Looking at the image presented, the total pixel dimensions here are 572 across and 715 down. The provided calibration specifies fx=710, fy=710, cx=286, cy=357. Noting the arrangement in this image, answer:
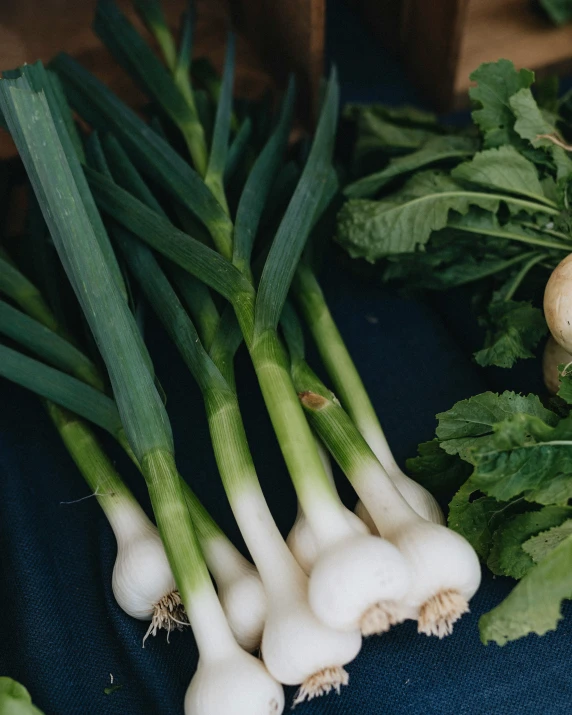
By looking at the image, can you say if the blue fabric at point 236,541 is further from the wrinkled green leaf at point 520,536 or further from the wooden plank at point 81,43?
the wooden plank at point 81,43

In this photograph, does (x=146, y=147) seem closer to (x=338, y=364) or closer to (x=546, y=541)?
(x=338, y=364)

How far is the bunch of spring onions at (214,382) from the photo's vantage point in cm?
68

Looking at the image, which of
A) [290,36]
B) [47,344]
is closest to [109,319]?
[47,344]

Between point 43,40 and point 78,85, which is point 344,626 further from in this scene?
point 43,40

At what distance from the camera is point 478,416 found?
2.62 ft

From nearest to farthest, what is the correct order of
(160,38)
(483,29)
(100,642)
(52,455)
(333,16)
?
(100,642) < (52,455) < (160,38) < (483,29) < (333,16)

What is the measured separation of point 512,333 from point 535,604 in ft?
1.40

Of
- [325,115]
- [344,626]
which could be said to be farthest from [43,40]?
[344,626]

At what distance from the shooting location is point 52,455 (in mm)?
1021

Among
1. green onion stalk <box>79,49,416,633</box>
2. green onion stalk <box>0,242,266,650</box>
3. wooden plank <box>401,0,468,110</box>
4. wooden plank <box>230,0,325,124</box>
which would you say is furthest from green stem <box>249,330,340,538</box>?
wooden plank <box>401,0,468,110</box>

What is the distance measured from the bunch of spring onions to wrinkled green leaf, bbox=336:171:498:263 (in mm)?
64

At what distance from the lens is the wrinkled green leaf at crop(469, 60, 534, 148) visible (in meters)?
1.01

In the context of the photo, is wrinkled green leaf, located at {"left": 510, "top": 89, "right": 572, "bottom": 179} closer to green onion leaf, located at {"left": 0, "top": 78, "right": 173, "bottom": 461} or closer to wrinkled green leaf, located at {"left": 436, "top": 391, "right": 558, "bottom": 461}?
wrinkled green leaf, located at {"left": 436, "top": 391, "right": 558, "bottom": 461}

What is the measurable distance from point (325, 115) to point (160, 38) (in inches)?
13.4
